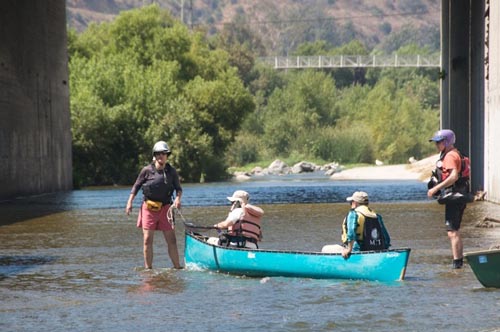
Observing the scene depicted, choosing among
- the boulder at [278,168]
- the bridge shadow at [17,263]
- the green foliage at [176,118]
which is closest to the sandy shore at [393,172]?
the green foliage at [176,118]

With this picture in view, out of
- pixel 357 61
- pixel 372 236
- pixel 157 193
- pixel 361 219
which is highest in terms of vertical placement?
pixel 357 61

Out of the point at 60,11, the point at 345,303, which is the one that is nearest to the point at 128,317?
the point at 345,303

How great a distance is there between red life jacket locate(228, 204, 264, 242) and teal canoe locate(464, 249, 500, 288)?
3577 mm

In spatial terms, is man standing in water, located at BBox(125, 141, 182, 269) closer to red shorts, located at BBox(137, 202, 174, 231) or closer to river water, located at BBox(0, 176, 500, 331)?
red shorts, located at BBox(137, 202, 174, 231)

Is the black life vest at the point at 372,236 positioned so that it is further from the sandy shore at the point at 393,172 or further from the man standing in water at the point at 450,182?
the sandy shore at the point at 393,172

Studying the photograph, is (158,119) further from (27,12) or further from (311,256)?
(311,256)

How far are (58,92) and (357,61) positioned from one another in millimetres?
114765

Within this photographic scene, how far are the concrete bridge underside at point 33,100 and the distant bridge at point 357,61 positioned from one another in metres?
106

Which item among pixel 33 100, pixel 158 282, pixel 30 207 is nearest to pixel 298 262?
pixel 158 282

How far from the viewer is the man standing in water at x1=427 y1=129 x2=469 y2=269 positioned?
1712 centimetres

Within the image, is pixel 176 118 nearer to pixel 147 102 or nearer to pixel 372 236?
pixel 147 102

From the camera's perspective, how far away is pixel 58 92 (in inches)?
2080

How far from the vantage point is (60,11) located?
53.2 meters

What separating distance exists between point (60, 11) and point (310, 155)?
70970 millimetres
